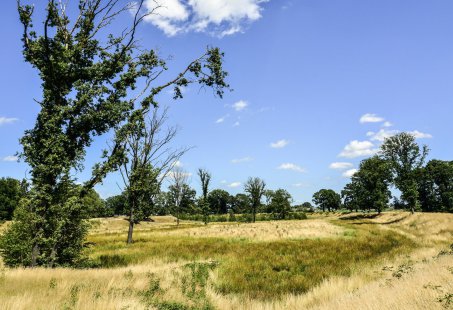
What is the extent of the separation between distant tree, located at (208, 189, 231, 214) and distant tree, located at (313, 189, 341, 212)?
146ft

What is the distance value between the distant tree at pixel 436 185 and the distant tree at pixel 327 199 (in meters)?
56.4

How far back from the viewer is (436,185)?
294ft

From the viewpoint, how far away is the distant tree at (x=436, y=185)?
270 feet

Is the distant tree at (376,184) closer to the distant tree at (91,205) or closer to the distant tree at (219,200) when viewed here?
the distant tree at (91,205)

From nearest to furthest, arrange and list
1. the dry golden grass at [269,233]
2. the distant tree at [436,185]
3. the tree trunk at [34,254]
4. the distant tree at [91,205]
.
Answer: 1. the tree trunk at [34,254]
2. the distant tree at [91,205]
3. the dry golden grass at [269,233]
4. the distant tree at [436,185]

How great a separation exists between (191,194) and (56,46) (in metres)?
131

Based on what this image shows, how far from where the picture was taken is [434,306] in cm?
498

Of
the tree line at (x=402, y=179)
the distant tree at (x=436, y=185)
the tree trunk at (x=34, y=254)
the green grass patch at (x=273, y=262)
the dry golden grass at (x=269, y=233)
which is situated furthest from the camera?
the distant tree at (x=436, y=185)

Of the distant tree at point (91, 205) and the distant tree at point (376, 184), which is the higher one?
the distant tree at point (376, 184)

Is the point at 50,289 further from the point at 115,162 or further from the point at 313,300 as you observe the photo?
the point at 313,300

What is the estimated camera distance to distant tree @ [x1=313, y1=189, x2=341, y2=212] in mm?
146000

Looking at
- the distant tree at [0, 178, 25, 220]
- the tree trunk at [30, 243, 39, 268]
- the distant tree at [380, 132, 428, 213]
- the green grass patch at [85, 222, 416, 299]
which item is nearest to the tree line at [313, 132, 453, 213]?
the distant tree at [380, 132, 428, 213]

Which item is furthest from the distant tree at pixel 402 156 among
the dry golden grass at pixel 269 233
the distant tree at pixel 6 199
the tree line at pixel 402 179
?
the distant tree at pixel 6 199

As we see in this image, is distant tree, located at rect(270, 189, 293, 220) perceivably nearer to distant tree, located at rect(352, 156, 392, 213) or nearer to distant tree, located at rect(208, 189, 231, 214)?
distant tree, located at rect(352, 156, 392, 213)
